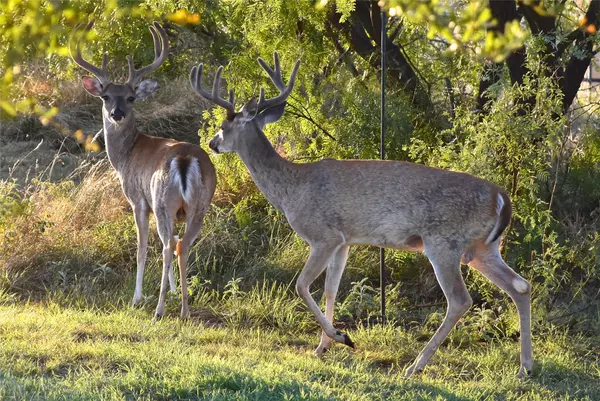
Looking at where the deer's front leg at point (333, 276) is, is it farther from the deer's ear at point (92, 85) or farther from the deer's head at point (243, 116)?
the deer's ear at point (92, 85)

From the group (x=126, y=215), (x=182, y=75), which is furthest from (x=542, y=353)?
(x=182, y=75)

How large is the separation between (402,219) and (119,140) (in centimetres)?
363

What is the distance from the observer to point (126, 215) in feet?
33.1

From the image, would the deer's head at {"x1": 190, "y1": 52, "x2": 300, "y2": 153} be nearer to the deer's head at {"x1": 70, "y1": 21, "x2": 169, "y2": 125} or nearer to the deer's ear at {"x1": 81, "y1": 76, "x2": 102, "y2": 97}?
the deer's head at {"x1": 70, "y1": 21, "x2": 169, "y2": 125}

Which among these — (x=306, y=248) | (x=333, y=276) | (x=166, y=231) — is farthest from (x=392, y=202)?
(x=306, y=248)

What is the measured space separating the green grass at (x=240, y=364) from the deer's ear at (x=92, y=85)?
2.24m

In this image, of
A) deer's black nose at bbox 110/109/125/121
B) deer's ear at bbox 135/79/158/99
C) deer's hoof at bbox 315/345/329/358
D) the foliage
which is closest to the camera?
the foliage

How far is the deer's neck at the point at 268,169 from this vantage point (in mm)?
7020

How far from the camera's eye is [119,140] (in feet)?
29.8

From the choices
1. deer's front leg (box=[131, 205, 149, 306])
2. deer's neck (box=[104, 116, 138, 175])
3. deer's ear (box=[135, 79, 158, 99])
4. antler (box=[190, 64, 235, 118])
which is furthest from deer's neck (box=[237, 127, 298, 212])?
deer's ear (box=[135, 79, 158, 99])

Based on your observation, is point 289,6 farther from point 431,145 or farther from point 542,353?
point 542,353

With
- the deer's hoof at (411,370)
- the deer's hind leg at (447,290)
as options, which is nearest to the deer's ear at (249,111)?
the deer's hind leg at (447,290)

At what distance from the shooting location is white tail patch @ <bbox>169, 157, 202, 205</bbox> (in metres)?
8.02

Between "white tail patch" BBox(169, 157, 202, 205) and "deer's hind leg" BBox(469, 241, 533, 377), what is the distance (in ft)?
8.47
